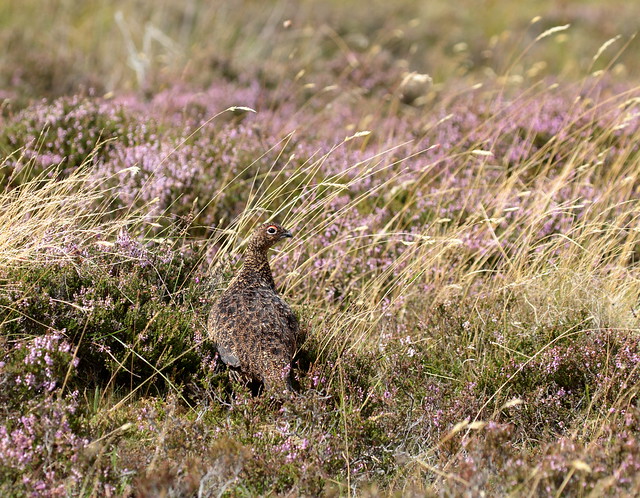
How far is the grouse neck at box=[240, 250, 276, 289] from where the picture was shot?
4008 mm

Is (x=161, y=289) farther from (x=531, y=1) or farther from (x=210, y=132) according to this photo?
(x=531, y=1)

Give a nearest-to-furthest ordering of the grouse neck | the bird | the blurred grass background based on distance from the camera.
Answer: the bird → the grouse neck → the blurred grass background

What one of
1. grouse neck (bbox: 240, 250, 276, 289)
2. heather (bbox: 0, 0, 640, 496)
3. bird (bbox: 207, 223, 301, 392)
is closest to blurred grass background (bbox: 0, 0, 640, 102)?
heather (bbox: 0, 0, 640, 496)

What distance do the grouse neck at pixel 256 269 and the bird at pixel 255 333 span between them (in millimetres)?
16

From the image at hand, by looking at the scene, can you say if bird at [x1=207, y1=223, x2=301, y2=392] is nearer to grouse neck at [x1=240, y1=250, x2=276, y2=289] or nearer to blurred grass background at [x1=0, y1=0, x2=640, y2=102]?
grouse neck at [x1=240, y1=250, x2=276, y2=289]

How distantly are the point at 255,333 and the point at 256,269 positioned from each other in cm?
56

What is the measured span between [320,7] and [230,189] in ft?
33.5

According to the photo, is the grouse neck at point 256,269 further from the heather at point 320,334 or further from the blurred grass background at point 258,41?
the blurred grass background at point 258,41

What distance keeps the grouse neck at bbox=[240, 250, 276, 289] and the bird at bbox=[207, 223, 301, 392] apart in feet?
0.05

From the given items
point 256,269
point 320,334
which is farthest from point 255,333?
point 256,269

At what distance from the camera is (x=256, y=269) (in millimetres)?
4062

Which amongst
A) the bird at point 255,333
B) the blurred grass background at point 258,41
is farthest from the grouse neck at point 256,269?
the blurred grass background at point 258,41

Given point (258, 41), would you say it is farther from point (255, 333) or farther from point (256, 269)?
point (255, 333)

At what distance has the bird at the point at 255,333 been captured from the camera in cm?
351
